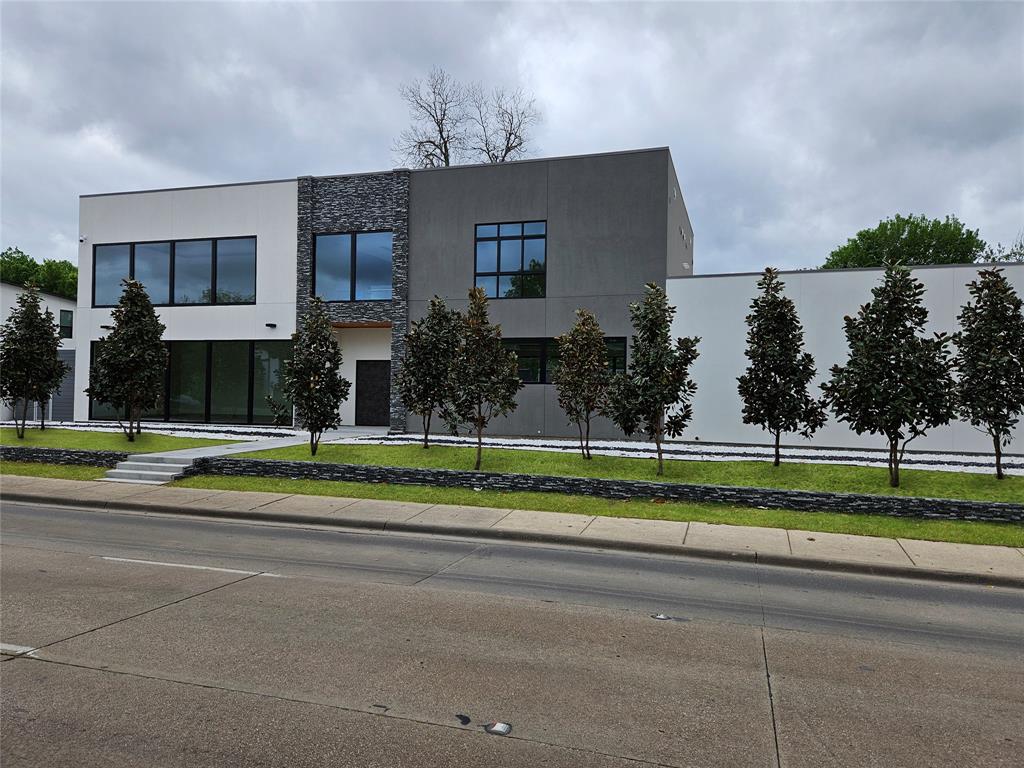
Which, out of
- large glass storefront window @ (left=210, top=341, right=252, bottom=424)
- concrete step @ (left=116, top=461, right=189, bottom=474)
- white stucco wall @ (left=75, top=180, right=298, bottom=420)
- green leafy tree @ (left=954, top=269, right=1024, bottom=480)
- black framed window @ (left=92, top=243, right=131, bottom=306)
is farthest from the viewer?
black framed window @ (left=92, top=243, right=131, bottom=306)

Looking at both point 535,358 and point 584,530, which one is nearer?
point 584,530

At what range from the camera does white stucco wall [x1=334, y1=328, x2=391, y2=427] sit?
25344 millimetres

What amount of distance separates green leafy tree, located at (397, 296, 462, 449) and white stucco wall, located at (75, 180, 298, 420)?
1013 centimetres

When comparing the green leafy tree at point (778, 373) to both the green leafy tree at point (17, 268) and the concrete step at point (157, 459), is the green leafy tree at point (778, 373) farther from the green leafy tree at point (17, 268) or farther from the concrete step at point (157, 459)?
the green leafy tree at point (17, 268)

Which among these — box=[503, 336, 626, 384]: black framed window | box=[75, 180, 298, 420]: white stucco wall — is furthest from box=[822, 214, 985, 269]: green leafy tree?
box=[75, 180, 298, 420]: white stucco wall

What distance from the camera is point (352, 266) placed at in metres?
24.8

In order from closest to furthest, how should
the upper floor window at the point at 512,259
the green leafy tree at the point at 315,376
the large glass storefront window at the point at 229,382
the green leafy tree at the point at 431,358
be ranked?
the green leafy tree at the point at 315,376 < the green leafy tree at the point at 431,358 < the upper floor window at the point at 512,259 < the large glass storefront window at the point at 229,382

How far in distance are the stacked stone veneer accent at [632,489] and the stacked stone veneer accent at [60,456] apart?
2.76 m

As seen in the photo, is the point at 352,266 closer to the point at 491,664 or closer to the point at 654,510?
the point at 654,510

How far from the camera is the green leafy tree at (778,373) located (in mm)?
13891

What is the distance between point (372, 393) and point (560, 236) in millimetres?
9352

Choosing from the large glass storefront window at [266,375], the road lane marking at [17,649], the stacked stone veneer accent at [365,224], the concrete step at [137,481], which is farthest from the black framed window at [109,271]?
the road lane marking at [17,649]

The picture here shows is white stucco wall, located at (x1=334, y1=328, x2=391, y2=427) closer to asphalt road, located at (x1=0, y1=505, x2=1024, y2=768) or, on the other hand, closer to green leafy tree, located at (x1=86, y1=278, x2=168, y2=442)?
green leafy tree, located at (x1=86, y1=278, x2=168, y2=442)

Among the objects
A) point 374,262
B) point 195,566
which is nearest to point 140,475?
point 195,566
